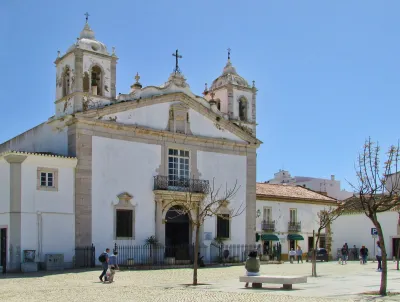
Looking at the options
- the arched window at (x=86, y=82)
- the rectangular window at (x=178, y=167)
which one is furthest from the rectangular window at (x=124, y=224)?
the arched window at (x=86, y=82)

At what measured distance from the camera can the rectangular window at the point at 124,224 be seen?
27719mm

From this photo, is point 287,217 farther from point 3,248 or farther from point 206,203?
point 3,248

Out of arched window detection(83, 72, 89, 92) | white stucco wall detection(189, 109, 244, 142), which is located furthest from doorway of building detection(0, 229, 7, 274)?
white stucco wall detection(189, 109, 244, 142)

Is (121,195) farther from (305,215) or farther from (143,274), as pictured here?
(305,215)

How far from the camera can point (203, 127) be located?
1247 inches

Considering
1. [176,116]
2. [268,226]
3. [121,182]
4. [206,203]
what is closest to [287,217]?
[268,226]

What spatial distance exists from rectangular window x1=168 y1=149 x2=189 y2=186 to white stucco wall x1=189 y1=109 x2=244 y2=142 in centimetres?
146

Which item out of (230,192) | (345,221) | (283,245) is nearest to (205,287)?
(230,192)

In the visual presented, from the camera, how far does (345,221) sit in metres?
44.2

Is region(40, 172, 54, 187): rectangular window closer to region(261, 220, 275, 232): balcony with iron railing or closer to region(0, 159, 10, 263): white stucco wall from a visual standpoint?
region(0, 159, 10, 263): white stucco wall

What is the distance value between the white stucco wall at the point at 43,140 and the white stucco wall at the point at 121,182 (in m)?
1.61

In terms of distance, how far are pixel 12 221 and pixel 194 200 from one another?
9.33 m

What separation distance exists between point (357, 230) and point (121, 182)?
865 inches

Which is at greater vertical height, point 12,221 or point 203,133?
point 203,133
